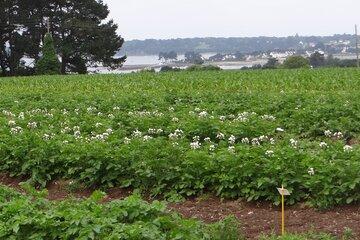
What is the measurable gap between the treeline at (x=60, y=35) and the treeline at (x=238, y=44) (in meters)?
39.8

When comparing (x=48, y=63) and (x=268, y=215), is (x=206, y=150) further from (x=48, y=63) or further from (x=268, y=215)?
(x=48, y=63)

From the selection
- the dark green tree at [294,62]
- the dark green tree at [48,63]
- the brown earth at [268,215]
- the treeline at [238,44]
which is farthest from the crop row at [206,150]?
the treeline at [238,44]

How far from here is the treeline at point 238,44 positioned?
4072 inches

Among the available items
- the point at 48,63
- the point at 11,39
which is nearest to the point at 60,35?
the point at 11,39

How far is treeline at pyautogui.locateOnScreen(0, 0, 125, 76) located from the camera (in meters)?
59.8

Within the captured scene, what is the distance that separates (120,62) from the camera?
6309 cm

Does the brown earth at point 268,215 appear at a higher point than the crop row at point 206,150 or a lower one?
lower

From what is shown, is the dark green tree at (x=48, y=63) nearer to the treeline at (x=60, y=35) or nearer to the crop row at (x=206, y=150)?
the treeline at (x=60, y=35)

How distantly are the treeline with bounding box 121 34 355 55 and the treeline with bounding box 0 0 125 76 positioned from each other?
131ft

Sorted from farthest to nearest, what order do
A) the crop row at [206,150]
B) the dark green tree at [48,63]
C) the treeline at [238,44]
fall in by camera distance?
the treeline at [238,44], the dark green tree at [48,63], the crop row at [206,150]

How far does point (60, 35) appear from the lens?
61.2 m

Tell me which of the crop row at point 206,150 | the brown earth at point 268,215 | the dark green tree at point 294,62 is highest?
the crop row at point 206,150

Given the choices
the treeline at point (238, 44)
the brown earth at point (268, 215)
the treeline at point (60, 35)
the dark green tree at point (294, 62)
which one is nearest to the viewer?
the brown earth at point (268, 215)

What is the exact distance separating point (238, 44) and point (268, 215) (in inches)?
3979
